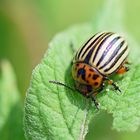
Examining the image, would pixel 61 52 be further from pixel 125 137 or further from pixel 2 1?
pixel 2 1

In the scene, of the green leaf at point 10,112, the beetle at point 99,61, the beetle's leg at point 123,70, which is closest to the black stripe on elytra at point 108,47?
the beetle at point 99,61

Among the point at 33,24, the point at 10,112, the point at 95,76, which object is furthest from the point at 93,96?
the point at 33,24

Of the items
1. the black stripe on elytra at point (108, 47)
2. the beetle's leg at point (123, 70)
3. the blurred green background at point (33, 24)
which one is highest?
the blurred green background at point (33, 24)

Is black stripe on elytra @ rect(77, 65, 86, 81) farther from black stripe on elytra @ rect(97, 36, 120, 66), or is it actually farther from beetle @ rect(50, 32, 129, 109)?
black stripe on elytra @ rect(97, 36, 120, 66)

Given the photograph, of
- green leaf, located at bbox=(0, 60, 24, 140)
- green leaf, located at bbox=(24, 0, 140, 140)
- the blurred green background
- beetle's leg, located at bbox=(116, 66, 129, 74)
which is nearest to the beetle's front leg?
green leaf, located at bbox=(24, 0, 140, 140)

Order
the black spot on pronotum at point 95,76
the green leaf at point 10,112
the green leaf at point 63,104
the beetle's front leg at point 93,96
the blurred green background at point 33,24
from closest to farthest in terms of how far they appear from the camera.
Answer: the green leaf at point 63,104 < the beetle's front leg at point 93,96 < the green leaf at point 10,112 < the black spot on pronotum at point 95,76 < the blurred green background at point 33,24

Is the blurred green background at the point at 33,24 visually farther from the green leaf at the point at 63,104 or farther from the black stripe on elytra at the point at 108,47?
the green leaf at the point at 63,104
